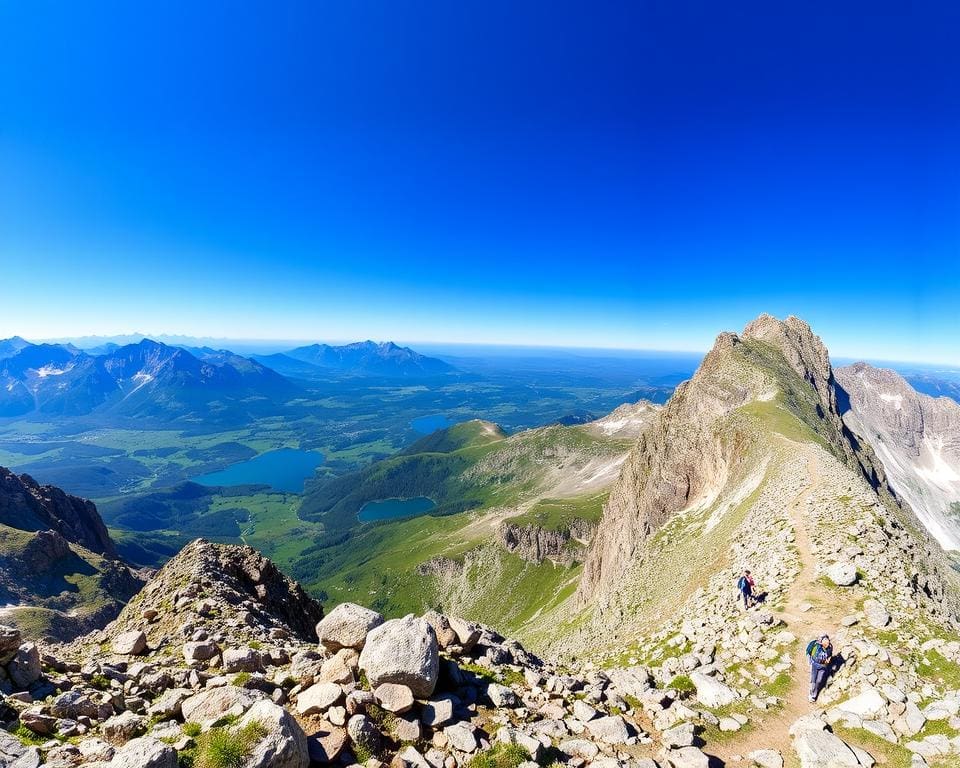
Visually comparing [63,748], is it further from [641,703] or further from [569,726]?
[641,703]

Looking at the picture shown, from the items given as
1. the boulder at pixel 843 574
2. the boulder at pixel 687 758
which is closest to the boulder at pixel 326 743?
the boulder at pixel 687 758

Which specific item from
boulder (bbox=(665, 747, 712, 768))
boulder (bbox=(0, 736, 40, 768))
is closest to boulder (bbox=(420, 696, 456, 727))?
boulder (bbox=(665, 747, 712, 768))

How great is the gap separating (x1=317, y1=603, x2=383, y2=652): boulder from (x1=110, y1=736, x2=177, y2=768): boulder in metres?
7.47

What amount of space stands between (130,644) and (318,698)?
13471mm

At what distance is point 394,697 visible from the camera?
1458 cm

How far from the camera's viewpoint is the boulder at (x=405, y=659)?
15.2m

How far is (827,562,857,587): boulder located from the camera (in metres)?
30.2

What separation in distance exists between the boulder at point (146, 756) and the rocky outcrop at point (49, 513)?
151 m

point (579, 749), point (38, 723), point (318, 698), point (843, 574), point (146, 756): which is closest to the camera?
point (146, 756)

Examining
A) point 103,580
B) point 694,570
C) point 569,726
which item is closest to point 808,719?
point 569,726

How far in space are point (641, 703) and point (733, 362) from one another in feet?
441

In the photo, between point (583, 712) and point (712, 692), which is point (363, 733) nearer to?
point (583, 712)

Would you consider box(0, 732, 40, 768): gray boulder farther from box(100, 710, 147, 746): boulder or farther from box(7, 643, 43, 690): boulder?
box(7, 643, 43, 690): boulder

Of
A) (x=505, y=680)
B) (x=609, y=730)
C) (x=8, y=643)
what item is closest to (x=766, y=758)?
(x=609, y=730)
